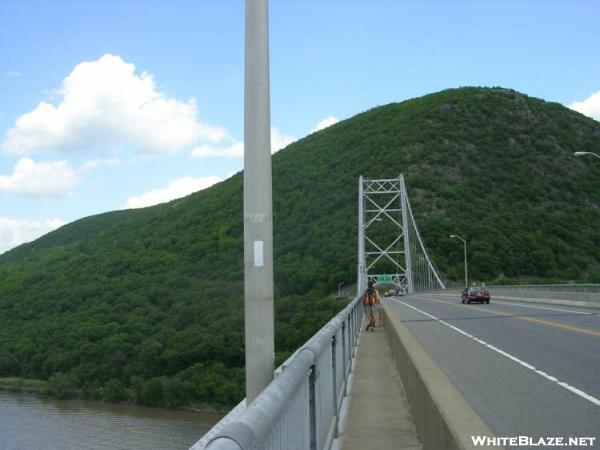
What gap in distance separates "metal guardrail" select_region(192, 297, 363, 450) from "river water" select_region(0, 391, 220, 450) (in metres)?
34.4

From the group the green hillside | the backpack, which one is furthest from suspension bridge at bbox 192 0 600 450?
the green hillside

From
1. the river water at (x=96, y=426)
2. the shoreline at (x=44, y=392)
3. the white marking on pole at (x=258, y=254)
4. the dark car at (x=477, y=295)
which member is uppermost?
the white marking on pole at (x=258, y=254)

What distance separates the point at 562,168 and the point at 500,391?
106 meters

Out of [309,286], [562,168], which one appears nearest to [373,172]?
[562,168]

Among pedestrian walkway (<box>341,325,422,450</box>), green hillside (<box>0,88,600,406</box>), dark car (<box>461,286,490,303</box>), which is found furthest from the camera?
green hillside (<box>0,88,600,406</box>)

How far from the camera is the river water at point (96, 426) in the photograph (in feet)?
137

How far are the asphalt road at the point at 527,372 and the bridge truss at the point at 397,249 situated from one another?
192 feet

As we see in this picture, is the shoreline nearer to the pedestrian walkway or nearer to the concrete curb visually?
the pedestrian walkway

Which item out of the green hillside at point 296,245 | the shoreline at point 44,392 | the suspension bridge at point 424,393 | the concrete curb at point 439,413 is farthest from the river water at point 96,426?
the concrete curb at point 439,413

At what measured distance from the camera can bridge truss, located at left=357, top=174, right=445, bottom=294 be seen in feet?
283

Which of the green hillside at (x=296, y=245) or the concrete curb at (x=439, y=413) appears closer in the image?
the concrete curb at (x=439, y=413)

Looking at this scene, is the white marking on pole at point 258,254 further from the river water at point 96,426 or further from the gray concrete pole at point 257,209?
the river water at point 96,426

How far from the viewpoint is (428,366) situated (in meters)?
8.09

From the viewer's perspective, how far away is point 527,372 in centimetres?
1098
